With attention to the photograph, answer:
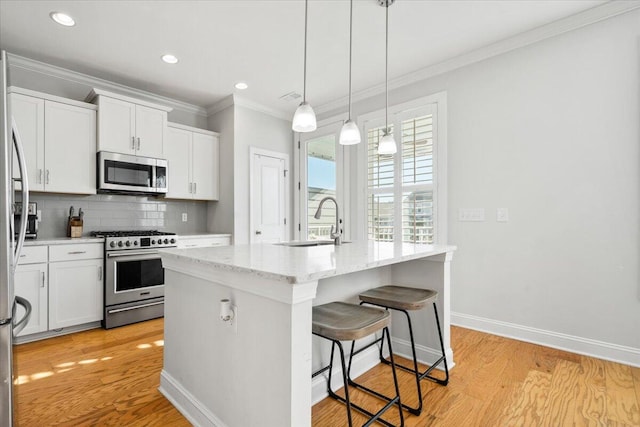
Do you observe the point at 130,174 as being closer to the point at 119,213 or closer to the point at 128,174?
the point at 128,174

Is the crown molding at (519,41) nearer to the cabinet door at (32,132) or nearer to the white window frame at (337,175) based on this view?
the white window frame at (337,175)

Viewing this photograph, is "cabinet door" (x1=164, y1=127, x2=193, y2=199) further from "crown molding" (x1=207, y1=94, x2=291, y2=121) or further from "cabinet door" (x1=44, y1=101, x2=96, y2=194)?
"cabinet door" (x1=44, y1=101, x2=96, y2=194)

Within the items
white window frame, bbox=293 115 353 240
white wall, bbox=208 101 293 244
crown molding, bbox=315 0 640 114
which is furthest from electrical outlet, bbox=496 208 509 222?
white wall, bbox=208 101 293 244

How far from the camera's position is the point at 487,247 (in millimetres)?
3018

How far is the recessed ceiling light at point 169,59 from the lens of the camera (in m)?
3.19

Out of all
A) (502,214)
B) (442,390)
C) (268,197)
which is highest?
(268,197)

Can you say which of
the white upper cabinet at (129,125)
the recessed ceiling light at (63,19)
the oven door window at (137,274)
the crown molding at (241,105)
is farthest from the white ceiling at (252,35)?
the oven door window at (137,274)

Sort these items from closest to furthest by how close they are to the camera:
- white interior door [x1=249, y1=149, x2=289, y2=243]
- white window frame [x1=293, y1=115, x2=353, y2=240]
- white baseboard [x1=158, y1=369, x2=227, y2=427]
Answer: white baseboard [x1=158, y1=369, x2=227, y2=427] < white window frame [x1=293, y1=115, x2=353, y2=240] < white interior door [x1=249, y1=149, x2=289, y2=243]

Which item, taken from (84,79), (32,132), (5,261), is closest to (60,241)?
(32,132)

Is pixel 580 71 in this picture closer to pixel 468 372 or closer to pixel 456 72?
pixel 456 72

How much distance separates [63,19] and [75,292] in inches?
93.2

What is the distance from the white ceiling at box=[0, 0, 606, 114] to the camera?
2.46 metres

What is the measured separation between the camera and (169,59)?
324 cm

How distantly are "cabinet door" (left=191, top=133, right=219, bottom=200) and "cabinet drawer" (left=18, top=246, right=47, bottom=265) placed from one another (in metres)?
1.71
